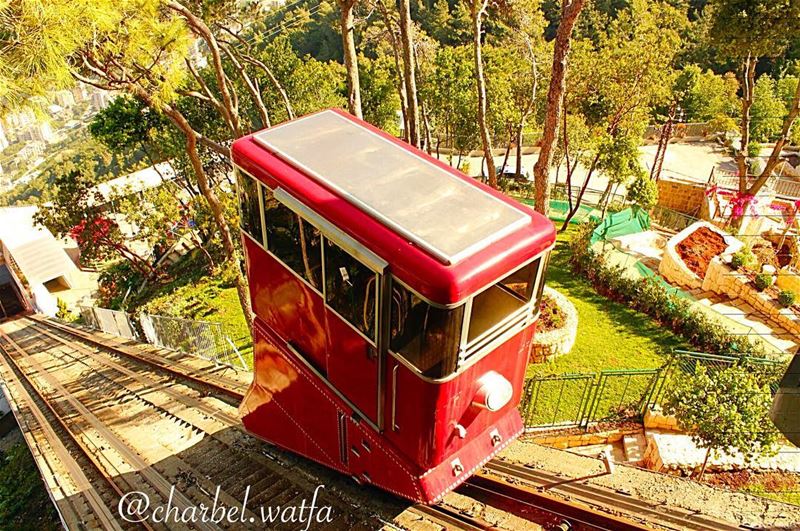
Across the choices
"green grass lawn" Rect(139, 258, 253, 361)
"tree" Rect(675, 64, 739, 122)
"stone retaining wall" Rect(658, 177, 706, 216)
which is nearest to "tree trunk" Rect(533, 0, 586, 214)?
"green grass lawn" Rect(139, 258, 253, 361)

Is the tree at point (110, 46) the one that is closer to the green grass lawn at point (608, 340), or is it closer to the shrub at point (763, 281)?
the green grass lawn at point (608, 340)

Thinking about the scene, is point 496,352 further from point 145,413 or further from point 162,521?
point 145,413

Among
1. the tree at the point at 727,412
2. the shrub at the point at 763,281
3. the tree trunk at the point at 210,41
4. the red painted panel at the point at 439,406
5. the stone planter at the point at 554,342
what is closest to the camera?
the red painted panel at the point at 439,406

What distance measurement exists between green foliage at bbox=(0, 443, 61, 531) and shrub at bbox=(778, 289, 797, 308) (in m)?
18.5

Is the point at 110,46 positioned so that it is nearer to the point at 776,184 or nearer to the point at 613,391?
the point at 613,391

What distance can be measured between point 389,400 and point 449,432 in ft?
2.41

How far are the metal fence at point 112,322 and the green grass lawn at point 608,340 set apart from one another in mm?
12551

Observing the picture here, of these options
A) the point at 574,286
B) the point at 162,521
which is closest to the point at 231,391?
the point at 162,521

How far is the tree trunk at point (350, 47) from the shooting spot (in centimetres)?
1226

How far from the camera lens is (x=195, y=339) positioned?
45.1ft

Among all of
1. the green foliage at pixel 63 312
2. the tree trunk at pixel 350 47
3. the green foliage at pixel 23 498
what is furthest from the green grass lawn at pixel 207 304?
the tree trunk at pixel 350 47

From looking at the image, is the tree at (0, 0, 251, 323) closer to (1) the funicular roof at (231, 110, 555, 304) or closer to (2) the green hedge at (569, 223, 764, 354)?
(1) the funicular roof at (231, 110, 555, 304)

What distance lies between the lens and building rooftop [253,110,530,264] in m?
4.95

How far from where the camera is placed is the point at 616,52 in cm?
1797
